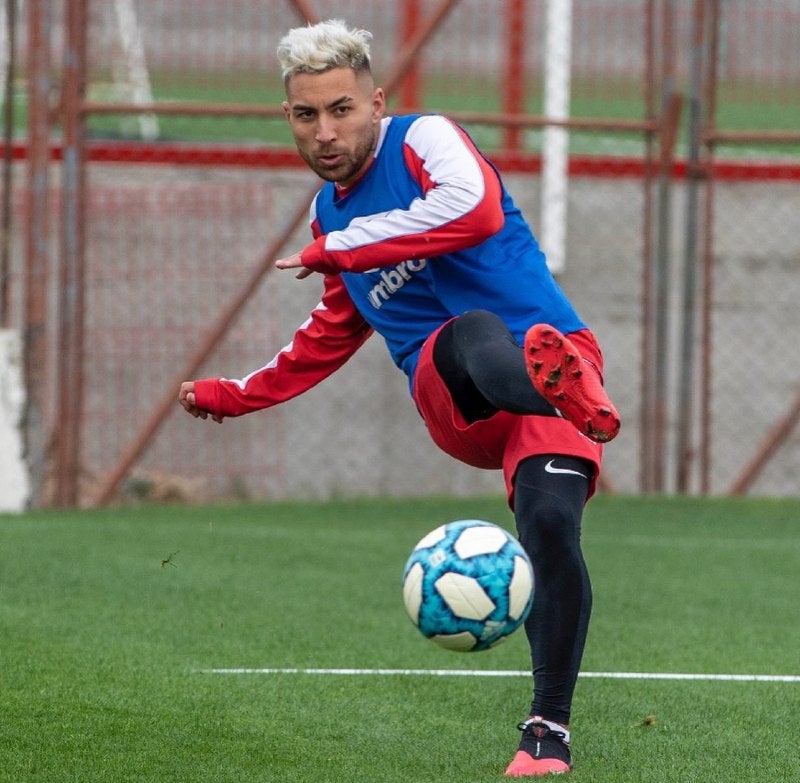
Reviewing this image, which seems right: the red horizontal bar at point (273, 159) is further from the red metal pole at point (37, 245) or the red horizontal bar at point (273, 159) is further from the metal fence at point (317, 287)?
the red metal pole at point (37, 245)

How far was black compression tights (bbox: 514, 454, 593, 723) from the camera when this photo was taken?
13.6 feet

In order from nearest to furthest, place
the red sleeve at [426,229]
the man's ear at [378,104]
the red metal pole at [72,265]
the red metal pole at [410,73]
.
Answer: the red sleeve at [426,229], the man's ear at [378,104], the red metal pole at [72,265], the red metal pole at [410,73]

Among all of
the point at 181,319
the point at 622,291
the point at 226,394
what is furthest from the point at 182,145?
the point at 226,394

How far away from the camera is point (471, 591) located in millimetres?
3959

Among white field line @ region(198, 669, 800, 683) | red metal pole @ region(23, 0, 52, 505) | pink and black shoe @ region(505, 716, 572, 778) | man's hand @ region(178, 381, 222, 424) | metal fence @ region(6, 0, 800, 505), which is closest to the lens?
pink and black shoe @ region(505, 716, 572, 778)

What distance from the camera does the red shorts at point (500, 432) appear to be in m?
4.29

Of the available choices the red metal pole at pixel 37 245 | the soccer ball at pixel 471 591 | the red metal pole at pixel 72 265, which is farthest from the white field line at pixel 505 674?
the red metal pole at pixel 72 265

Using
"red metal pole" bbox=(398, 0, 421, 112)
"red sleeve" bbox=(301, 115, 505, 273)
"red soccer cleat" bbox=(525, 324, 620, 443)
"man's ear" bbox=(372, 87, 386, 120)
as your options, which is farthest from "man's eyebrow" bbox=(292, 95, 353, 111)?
"red metal pole" bbox=(398, 0, 421, 112)

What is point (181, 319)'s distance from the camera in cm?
1108

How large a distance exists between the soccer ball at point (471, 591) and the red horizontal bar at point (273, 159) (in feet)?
23.1

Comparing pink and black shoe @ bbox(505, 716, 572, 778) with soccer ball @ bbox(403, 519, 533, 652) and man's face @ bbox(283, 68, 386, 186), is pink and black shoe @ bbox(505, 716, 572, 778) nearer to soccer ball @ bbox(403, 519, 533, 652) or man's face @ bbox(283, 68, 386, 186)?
soccer ball @ bbox(403, 519, 533, 652)

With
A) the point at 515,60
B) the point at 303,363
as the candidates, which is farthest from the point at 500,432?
the point at 515,60

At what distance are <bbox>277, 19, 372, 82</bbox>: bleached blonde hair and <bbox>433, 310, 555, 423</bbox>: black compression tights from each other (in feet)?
2.53

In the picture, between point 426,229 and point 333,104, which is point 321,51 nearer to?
point 333,104
